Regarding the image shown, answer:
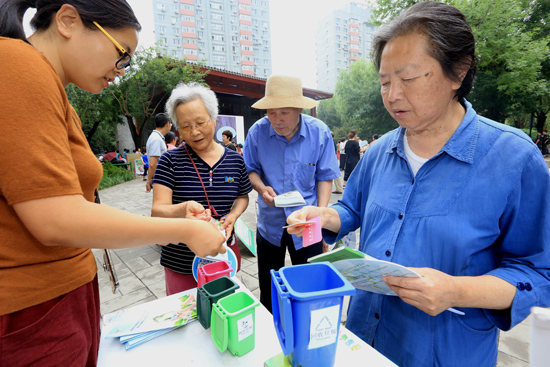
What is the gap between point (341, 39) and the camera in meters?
59.0

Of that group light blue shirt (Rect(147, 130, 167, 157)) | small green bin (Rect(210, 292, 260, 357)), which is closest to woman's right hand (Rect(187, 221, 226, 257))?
small green bin (Rect(210, 292, 260, 357))

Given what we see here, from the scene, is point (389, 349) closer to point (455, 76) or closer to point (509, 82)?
point (455, 76)

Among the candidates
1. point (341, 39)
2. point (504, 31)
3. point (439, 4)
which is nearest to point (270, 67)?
point (341, 39)

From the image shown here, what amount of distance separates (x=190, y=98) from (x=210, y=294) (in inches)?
52.4

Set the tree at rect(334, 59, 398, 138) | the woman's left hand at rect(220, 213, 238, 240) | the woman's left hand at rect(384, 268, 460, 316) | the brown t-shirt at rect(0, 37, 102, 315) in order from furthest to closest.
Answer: the tree at rect(334, 59, 398, 138) → the woman's left hand at rect(220, 213, 238, 240) → the woman's left hand at rect(384, 268, 460, 316) → the brown t-shirt at rect(0, 37, 102, 315)

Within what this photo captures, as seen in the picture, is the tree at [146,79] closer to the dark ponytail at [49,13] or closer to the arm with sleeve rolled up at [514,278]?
the dark ponytail at [49,13]

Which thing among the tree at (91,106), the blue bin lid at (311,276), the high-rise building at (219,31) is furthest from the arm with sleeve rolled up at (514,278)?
the high-rise building at (219,31)

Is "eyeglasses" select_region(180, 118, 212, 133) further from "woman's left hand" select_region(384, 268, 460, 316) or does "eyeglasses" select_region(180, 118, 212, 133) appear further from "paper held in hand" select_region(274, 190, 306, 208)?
"woman's left hand" select_region(384, 268, 460, 316)

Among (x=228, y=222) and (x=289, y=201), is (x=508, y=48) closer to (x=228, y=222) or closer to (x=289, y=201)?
(x=289, y=201)

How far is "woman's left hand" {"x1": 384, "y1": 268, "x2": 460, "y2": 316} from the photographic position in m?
0.84

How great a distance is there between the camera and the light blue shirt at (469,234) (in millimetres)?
916

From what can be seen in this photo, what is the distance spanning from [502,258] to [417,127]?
572 millimetres

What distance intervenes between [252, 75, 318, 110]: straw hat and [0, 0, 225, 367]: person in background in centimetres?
125

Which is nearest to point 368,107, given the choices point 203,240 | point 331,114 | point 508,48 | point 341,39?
point 508,48
